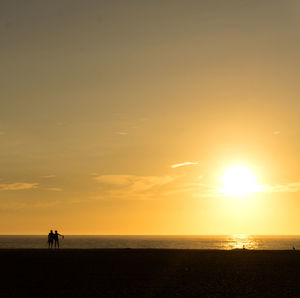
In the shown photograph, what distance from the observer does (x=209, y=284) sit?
2444 cm

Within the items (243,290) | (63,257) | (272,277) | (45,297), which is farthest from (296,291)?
(63,257)

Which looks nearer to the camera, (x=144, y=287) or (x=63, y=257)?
(x=144, y=287)

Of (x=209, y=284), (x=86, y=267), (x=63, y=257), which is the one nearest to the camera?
(x=209, y=284)

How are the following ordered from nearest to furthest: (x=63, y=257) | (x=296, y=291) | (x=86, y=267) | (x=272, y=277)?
1. (x=296, y=291)
2. (x=272, y=277)
3. (x=86, y=267)
4. (x=63, y=257)

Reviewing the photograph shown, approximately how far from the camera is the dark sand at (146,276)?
74.1ft

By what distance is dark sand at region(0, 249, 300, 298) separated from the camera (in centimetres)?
2258

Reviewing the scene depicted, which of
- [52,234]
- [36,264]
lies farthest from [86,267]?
[52,234]

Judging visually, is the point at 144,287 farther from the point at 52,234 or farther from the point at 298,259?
the point at 52,234

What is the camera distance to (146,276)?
27438 millimetres

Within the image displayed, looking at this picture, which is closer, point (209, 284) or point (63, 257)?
point (209, 284)

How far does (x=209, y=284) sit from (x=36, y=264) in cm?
1334

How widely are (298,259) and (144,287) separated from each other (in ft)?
60.6

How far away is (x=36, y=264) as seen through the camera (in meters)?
32.2

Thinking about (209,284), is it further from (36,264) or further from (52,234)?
(52,234)
